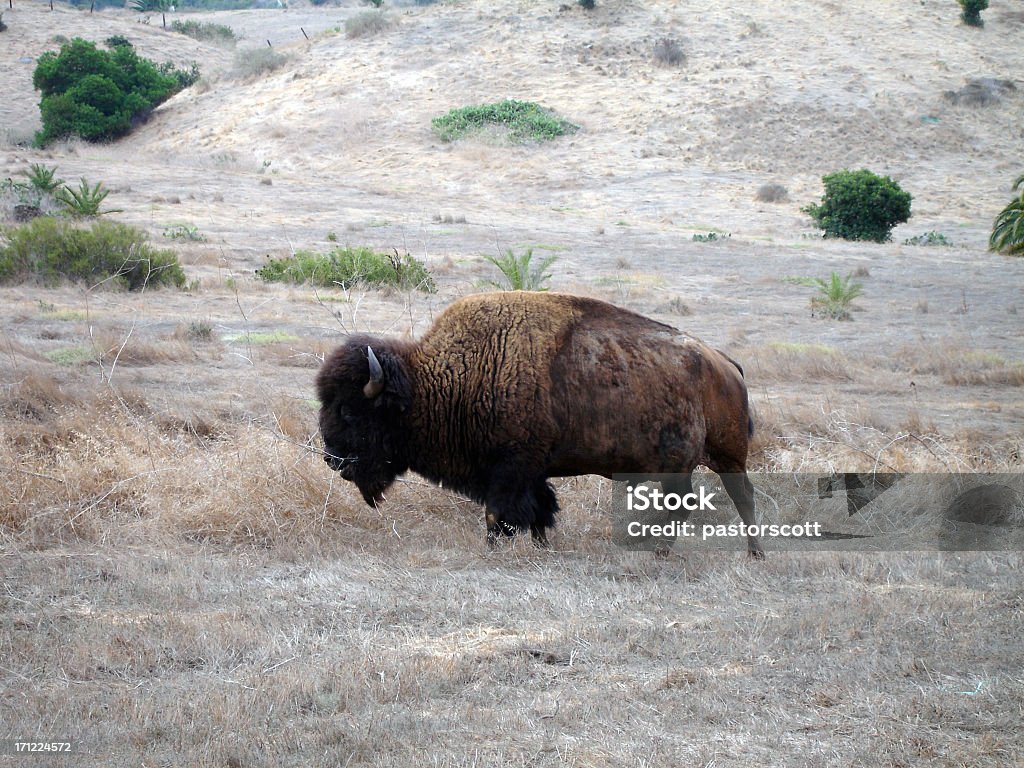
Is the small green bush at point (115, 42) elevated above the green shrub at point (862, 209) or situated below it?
above

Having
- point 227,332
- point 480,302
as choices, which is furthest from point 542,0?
point 480,302

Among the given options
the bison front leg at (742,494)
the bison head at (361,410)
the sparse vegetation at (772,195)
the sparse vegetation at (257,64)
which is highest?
the bison head at (361,410)

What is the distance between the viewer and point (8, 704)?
4180 millimetres

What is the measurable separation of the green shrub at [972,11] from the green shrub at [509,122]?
1113 inches

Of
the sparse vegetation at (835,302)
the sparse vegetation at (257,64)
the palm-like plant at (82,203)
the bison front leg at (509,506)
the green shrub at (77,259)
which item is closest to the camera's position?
the bison front leg at (509,506)

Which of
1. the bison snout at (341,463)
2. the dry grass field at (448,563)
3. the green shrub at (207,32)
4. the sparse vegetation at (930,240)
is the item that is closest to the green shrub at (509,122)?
the sparse vegetation at (930,240)

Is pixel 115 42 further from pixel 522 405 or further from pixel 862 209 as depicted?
pixel 522 405

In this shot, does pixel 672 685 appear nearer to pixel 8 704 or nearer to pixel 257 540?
pixel 8 704

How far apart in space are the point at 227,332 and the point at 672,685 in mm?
10407

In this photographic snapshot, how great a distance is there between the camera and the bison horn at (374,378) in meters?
6.62

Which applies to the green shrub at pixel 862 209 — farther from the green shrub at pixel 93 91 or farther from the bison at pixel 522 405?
the green shrub at pixel 93 91

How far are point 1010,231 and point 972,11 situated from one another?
138ft

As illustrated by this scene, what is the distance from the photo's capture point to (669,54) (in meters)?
55.9

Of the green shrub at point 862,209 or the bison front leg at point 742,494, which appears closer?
the bison front leg at point 742,494
